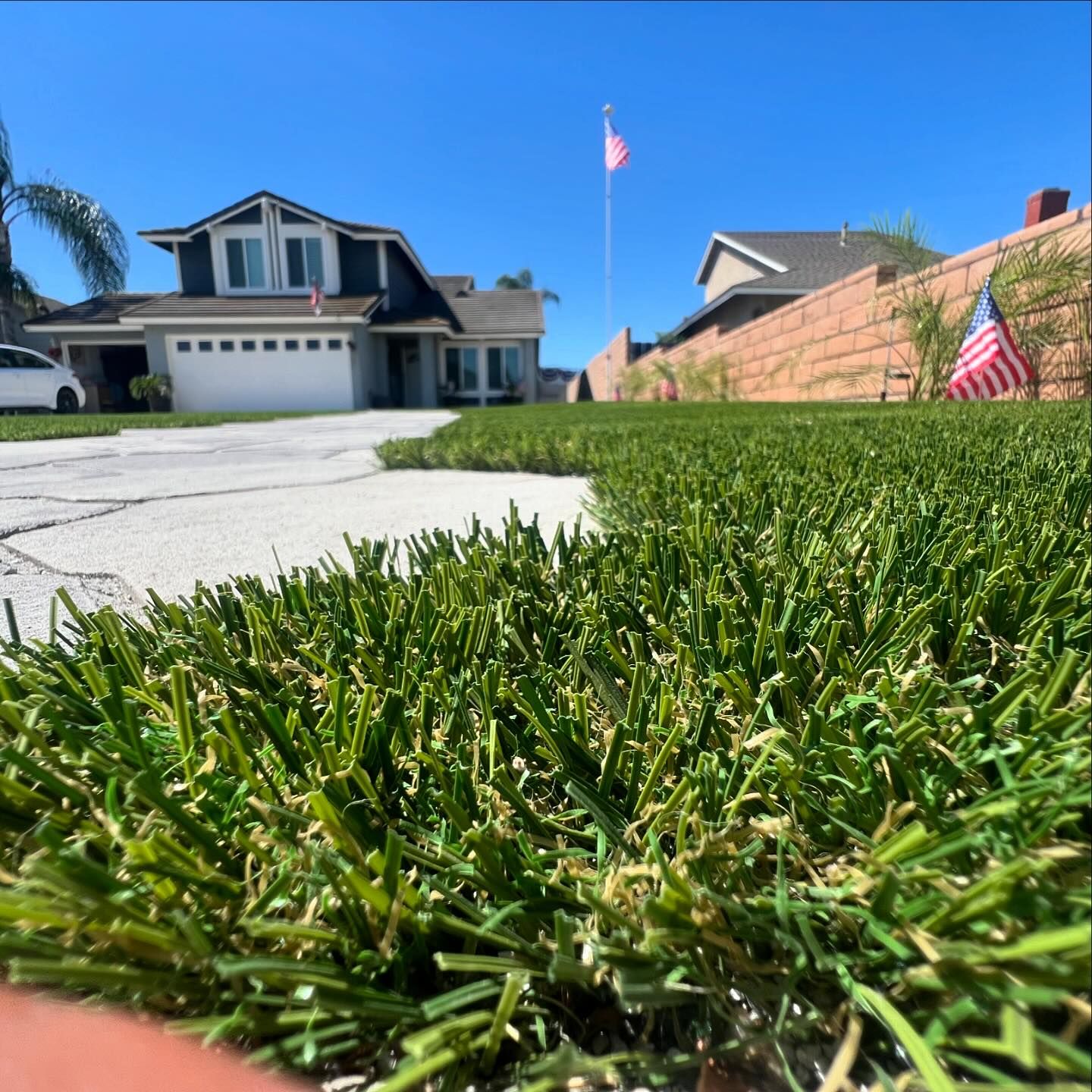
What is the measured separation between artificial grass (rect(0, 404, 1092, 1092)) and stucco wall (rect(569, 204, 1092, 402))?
6.76 metres

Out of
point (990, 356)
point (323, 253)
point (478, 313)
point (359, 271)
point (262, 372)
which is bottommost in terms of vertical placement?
point (990, 356)

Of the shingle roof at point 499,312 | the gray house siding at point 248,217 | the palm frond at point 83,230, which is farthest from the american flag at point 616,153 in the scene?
the palm frond at point 83,230

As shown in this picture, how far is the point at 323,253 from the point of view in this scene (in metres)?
20.3

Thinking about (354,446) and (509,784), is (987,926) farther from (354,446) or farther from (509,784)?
(354,446)

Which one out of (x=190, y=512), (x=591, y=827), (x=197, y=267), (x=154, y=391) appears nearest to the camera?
(x=591, y=827)

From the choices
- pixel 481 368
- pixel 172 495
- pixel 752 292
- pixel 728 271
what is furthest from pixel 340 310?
pixel 172 495

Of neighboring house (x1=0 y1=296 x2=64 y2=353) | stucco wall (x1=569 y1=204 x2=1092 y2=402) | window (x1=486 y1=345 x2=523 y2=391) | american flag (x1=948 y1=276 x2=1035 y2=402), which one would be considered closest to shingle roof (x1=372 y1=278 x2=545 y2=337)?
window (x1=486 y1=345 x2=523 y2=391)

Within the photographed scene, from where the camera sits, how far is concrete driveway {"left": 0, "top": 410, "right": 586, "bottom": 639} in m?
1.35

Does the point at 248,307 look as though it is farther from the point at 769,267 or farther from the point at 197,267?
the point at 769,267

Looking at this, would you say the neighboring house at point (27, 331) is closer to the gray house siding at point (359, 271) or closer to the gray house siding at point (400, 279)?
the gray house siding at point (359, 271)

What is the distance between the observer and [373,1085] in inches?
16.4

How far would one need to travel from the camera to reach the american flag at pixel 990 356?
6.02 metres

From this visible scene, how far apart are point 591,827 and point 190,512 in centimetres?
181

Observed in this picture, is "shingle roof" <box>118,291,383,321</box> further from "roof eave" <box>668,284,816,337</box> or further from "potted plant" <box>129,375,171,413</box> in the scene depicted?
"roof eave" <box>668,284,816,337</box>
